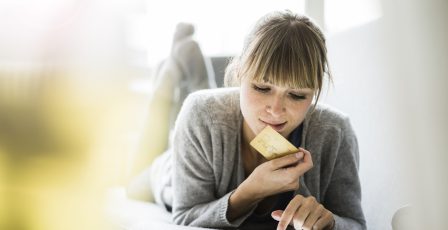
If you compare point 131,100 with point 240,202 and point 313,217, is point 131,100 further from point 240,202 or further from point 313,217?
point 313,217

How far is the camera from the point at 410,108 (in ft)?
3.31

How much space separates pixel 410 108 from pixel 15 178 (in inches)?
46.3

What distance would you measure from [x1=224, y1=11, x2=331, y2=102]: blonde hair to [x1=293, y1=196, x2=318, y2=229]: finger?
9.2 inches

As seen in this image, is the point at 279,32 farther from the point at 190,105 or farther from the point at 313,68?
the point at 190,105

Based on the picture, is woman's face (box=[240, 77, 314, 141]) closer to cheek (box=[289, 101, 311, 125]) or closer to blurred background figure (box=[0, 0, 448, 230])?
cheek (box=[289, 101, 311, 125])

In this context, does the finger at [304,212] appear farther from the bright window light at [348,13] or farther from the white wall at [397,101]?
the bright window light at [348,13]

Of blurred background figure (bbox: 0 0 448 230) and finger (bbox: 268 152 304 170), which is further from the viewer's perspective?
finger (bbox: 268 152 304 170)

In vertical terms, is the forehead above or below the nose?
above

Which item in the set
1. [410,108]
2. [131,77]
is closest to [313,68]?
[410,108]

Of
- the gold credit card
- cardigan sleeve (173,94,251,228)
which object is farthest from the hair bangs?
cardigan sleeve (173,94,251,228)

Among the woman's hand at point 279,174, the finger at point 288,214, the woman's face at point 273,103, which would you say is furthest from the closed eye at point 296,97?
the finger at point 288,214

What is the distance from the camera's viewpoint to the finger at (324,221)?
3.31 feet

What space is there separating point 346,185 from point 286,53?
371mm

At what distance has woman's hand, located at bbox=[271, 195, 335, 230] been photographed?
978 mm
